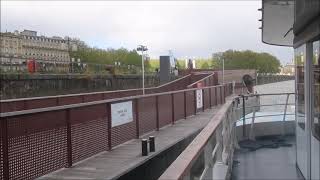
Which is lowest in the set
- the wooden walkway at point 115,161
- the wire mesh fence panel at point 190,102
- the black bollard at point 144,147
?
the wooden walkway at point 115,161

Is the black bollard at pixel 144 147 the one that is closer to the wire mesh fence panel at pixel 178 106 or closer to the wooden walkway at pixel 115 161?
the wooden walkway at pixel 115 161

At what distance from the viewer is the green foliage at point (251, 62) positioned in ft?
389

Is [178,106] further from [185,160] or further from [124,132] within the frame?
[185,160]

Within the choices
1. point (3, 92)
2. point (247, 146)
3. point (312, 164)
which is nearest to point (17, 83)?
point (3, 92)

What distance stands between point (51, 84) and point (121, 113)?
30.2m

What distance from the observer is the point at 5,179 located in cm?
805

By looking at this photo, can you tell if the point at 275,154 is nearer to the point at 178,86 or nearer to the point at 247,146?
the point at 247,146

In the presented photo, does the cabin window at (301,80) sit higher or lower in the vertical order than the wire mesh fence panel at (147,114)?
higher

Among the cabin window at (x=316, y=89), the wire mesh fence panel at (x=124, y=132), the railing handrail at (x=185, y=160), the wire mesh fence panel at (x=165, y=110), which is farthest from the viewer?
the wire mesh fence panel at (x=165, y=110)

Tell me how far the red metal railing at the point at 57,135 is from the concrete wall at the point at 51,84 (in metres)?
23.8

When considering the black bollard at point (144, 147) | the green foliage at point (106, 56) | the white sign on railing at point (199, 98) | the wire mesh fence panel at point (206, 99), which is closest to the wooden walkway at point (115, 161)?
the black bollard at point (144, 147)

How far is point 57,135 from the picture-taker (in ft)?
32.2

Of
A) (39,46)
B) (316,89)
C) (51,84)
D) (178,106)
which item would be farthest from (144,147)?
(39,46)

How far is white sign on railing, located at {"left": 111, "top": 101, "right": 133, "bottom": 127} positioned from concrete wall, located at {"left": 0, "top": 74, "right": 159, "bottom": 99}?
911 inches
